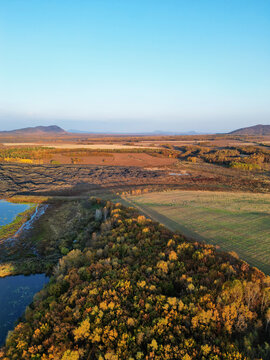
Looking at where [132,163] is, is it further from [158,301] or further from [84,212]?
[158,301]

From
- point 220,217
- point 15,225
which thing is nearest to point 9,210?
point 15,225

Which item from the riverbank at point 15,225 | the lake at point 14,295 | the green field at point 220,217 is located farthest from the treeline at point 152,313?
the riverbank at point 15,225

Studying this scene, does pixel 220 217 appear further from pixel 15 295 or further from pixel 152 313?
pixel 15 295

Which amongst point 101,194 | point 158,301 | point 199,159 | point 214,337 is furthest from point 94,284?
point 199,159

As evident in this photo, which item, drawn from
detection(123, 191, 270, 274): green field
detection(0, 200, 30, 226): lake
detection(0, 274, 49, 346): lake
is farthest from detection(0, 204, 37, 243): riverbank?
detection(123, 191, 270, 274): green field

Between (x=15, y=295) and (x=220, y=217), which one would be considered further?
(x=220, y=217)

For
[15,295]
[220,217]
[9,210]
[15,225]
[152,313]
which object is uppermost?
[152,313]

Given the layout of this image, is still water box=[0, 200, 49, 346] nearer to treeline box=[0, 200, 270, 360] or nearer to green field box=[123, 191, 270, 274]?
treeline box=[0, 200, 270, 360]
